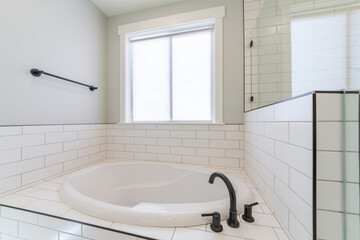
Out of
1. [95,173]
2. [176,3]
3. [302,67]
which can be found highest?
[176,3]

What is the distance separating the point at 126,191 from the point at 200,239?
1184 millimetres

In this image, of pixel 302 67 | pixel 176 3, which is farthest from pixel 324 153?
pixel 176 3

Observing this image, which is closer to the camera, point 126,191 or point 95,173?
point 95,173

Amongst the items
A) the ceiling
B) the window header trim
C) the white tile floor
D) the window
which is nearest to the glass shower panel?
the white tile floor

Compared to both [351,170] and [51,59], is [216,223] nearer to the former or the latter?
[351,170]

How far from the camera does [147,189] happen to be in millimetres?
1558

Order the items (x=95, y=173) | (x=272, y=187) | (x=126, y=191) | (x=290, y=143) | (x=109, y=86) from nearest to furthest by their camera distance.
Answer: (x=290, y=143) < (x=272, y=187) < (x=95, y=173) < (x=126, y=191) < (x=109, y=86)

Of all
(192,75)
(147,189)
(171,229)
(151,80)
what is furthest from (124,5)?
(171,229)

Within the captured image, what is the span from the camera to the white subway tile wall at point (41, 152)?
100cm

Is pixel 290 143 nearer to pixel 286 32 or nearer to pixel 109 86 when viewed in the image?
pixel 286 32

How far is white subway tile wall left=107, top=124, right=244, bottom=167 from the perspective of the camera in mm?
1536

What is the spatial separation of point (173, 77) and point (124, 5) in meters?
0.99

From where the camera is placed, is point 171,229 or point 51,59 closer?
point 171,229

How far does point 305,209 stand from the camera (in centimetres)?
51
